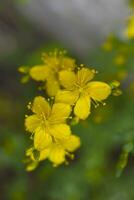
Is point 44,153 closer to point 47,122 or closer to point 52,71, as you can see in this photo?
point 47,122

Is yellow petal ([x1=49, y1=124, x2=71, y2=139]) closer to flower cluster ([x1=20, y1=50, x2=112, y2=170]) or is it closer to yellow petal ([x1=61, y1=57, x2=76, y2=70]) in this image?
flower cluster ([x1=20, y1=50, x2=112, y2=170])

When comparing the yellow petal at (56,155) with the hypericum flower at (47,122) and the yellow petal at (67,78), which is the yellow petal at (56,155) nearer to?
the hypericum flower at (47,122)

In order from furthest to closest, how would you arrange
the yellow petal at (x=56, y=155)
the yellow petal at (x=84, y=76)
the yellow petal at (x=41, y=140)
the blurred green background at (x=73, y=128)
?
the blurred green background at (x=73, y=128), the yellow petal at (x=56, y=155), the yellow petal at (x=84, y=76), the yellow petal at (x=41, y=140)

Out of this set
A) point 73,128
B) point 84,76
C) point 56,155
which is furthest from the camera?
point 73,128

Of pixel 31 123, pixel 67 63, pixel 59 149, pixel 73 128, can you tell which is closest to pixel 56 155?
pixel 59 149

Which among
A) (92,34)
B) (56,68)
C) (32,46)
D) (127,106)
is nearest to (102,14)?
(92,34)

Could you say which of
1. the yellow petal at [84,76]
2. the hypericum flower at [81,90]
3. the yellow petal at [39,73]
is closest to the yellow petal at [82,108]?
the hypericum flower at [81,90]

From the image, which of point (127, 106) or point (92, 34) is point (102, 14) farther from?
point (127, 106)

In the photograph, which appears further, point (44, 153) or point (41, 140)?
point (44, 153)
